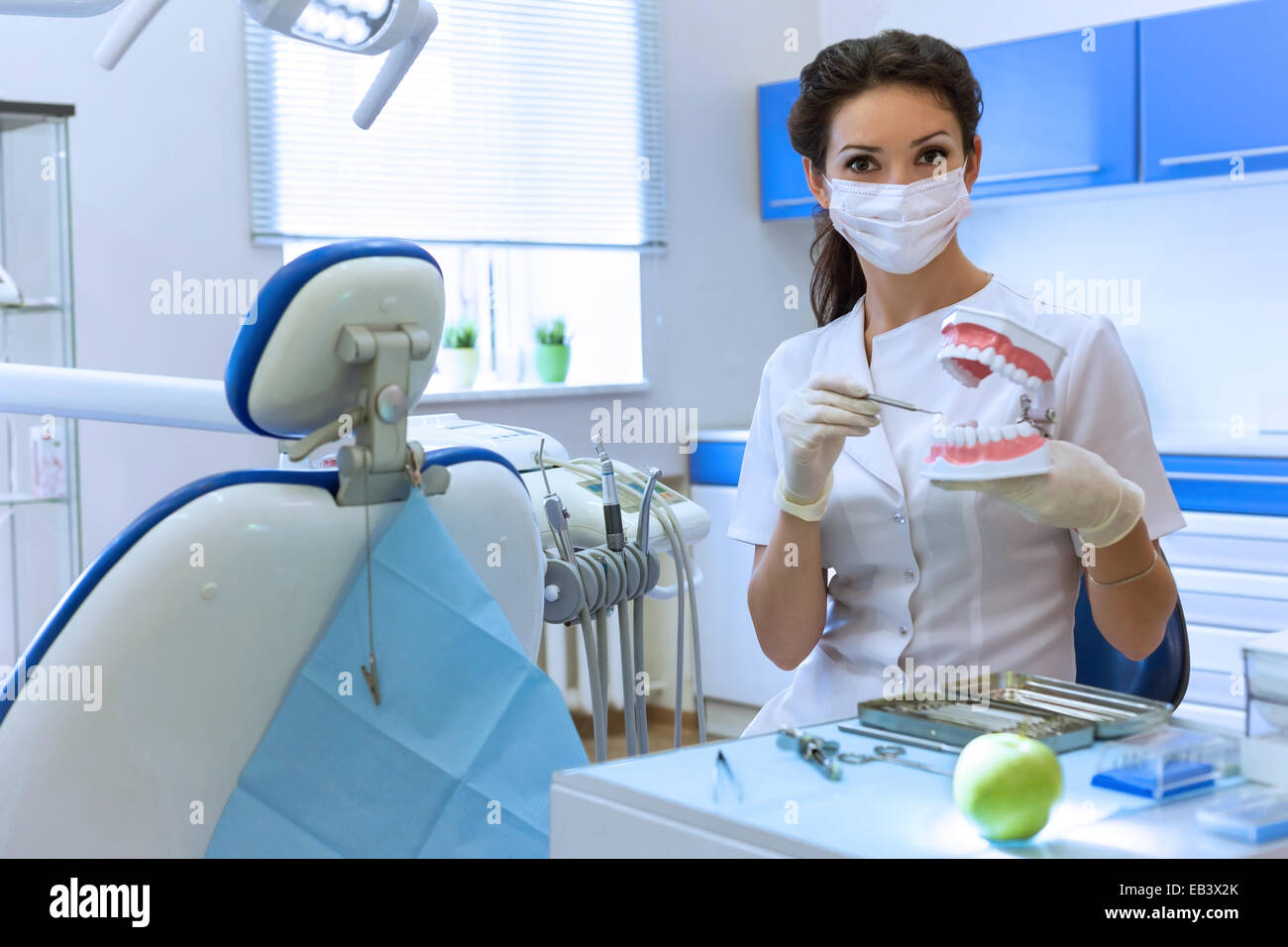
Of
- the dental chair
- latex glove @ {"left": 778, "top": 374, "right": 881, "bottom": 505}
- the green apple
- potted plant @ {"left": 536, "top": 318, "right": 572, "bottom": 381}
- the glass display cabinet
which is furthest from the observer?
potted plant @ {"left": 536, "top": 318, "right": 572, "bottom": 381}

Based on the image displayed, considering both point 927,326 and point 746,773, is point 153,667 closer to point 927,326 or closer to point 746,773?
point 746,773

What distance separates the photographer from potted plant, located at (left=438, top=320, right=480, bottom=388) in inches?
147

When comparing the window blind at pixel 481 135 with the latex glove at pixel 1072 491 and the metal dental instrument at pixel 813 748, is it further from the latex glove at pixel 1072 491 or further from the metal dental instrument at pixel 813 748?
the metal dental instrument at pixel 813 748

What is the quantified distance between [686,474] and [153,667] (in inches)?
122

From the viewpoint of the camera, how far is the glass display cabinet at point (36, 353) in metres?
2.76

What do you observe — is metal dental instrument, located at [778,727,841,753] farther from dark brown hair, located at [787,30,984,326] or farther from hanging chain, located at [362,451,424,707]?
dark brown hair, located at [787,30,984,326]

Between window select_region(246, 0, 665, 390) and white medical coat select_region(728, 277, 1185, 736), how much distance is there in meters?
2.19

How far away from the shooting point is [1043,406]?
4.11 ft

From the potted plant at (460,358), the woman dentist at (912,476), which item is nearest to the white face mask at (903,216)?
the woman dentist at (912,476)

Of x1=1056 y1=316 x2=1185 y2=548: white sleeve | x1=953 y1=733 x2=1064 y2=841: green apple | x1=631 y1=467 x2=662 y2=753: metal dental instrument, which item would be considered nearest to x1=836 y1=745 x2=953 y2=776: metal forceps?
x1=953 y1=733 x2=1064 y2=841: green apple

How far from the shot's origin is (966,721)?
3.24 ft

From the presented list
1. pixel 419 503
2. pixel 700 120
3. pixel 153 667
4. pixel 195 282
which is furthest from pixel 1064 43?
pixel 153 667

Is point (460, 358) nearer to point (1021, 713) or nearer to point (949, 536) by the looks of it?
point (949, 536)
